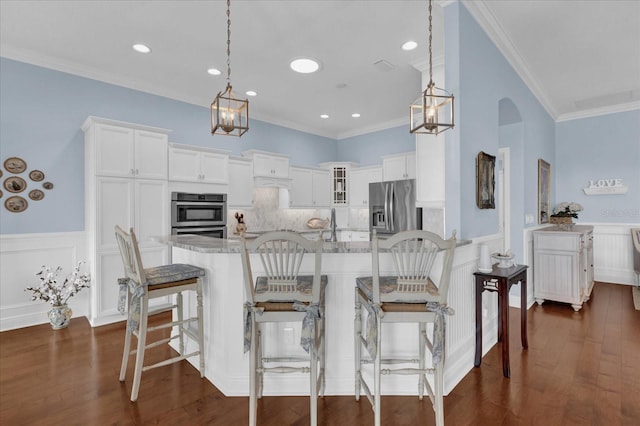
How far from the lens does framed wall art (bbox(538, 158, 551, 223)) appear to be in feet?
15.9

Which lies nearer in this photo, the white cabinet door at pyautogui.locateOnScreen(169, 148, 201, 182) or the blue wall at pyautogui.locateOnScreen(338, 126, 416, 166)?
the white cabinet door at pyautogui.locateOnScreen(169, 148, 201, 182)

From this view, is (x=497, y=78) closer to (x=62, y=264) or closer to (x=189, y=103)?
(x=189, y=103)

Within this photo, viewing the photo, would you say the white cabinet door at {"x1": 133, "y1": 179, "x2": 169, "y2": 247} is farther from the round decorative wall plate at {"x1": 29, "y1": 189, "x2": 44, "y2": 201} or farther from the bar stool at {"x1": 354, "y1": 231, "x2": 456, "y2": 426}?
the bar stool at {"x1": 354, "y1": 231, "x2": 456, "y2": 426}

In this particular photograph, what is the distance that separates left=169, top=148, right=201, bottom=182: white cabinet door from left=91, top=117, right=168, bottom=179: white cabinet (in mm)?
135

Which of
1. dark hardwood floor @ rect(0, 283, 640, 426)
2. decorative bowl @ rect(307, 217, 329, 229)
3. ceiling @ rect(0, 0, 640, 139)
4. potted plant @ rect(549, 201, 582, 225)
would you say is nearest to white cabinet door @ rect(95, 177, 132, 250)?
dark hardwood floor @ rect(0, 283, 640, 426)

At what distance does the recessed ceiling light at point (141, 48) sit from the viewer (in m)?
3.35

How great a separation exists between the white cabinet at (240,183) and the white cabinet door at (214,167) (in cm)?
25

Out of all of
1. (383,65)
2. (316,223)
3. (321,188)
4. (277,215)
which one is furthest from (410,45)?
(316,223)

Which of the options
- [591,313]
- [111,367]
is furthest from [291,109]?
[591,313]

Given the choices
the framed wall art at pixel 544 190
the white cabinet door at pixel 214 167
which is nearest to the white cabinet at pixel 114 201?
the white cabinet door at pixel 214 167

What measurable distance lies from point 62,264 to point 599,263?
8.33 m

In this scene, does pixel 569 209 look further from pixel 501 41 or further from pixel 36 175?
pixel 36 175

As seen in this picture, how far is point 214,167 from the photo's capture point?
4641 millimetres

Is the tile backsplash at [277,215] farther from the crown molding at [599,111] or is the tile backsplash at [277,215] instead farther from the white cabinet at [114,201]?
the crown molding at [599,111]
